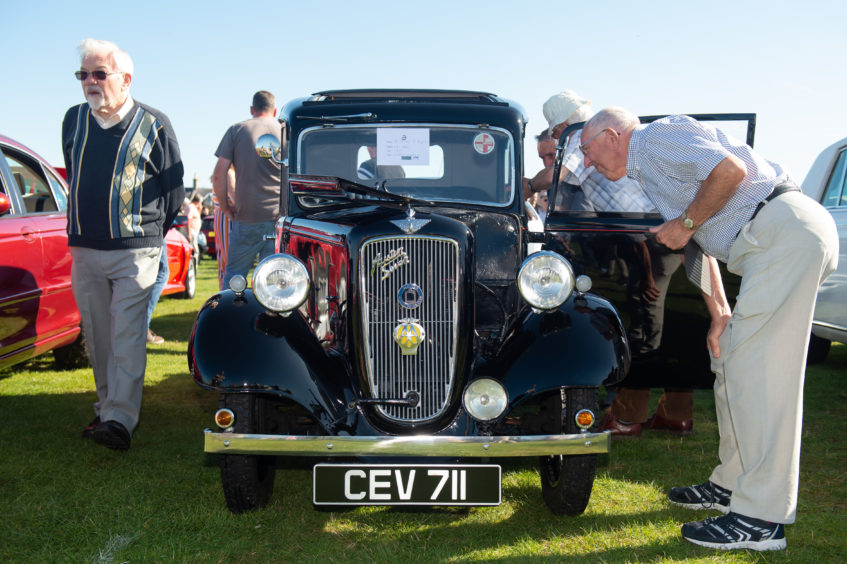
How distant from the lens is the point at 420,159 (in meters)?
4.06

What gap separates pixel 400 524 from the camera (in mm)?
3170

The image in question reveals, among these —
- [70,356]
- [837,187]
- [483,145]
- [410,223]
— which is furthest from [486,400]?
[70,356]

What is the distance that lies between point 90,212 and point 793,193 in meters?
3.59

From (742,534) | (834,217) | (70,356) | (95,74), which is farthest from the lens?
(70,356)

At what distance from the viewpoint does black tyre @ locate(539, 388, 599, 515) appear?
297cm

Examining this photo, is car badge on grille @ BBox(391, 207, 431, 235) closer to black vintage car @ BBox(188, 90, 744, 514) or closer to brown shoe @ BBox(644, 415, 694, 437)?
black vintage car @ BBox(188, 90, 744, 514)

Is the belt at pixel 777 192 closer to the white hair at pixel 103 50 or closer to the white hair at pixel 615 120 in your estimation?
the white hair at pixel 615 120

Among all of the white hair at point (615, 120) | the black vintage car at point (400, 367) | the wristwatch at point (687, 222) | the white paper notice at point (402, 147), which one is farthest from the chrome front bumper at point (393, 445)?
the white paper notice at point (402, 147)

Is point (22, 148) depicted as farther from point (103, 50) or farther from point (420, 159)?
point (420, 159)

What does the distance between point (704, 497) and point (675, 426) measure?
1.28 metres

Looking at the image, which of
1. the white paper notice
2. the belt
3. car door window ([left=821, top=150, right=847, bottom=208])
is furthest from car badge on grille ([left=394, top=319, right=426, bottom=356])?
car door window ([left=821, top=150, right=847, bottom=208])

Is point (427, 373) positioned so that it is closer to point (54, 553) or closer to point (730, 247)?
point (730, 247)

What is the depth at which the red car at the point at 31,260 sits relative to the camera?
4609mm

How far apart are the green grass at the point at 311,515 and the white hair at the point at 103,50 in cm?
223
